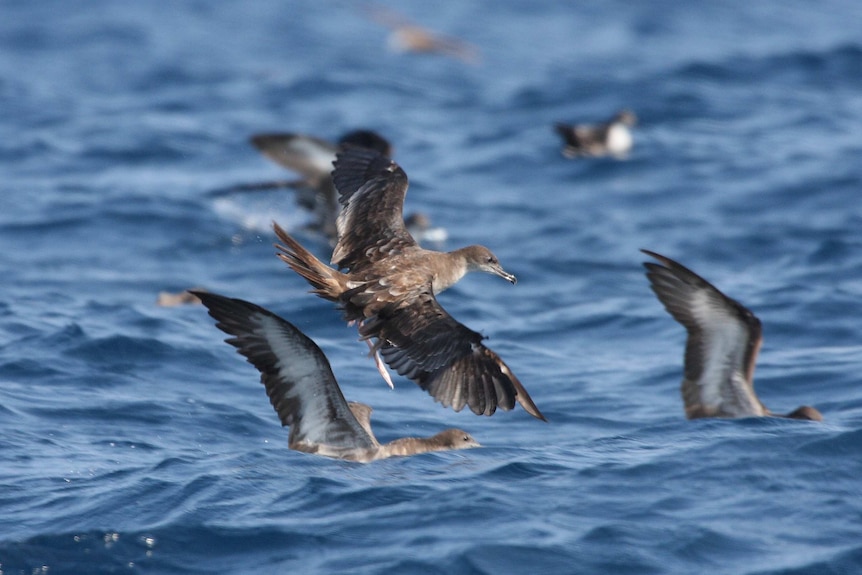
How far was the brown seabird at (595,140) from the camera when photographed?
51.1 feet

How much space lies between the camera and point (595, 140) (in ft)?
51.1

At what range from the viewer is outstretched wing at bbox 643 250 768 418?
7.36 meters

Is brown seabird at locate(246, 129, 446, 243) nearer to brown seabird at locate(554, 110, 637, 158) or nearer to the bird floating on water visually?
the bird floating on water

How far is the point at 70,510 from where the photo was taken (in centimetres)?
571

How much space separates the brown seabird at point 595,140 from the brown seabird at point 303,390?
9.34 meters

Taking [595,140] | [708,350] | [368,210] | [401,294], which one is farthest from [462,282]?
[401,294]

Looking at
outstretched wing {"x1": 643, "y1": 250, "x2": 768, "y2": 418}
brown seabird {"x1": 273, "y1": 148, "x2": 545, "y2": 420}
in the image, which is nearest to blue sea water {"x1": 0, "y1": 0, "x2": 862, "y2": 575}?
outstretched wing {"x1": 643, "y1": 250, "x2": 768, "y2": 418}

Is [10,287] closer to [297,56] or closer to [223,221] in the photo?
[223,221]

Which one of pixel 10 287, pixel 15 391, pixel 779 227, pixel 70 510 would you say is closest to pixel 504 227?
pixel 779 227

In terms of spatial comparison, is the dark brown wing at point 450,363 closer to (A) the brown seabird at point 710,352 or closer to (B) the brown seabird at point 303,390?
(B) the brown seabird at point 303,390

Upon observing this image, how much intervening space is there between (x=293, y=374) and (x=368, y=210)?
1702 mm

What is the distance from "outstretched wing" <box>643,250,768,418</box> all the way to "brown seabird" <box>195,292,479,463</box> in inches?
65.6

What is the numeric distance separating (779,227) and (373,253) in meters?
6.88

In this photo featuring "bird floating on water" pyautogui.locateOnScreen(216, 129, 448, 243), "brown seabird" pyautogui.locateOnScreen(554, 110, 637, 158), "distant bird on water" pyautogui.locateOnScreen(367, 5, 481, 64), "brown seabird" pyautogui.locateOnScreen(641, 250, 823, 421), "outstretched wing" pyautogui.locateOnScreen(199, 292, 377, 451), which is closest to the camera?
"outstretched wing" pyautogui.locateOnScreen(199, 292, 377, 451)
